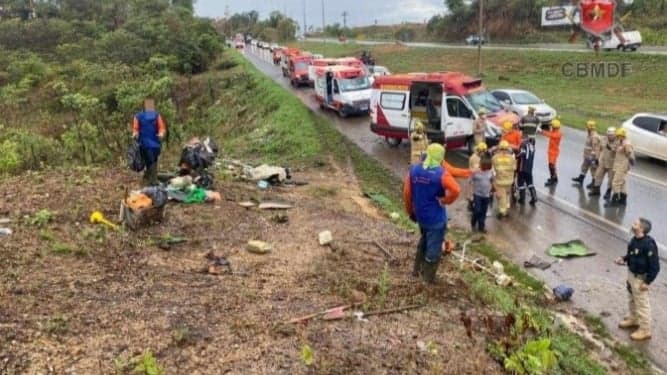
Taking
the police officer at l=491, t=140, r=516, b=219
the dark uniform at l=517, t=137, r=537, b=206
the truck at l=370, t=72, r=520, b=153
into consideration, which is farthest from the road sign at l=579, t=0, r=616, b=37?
the police officer at l=491, t=140, r=516, b=219

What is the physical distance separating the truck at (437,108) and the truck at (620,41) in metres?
28.7

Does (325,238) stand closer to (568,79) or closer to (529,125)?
(529,125)

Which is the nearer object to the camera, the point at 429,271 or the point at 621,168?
the point at 429,271

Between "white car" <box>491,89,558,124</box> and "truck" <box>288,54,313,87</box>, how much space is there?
16.2 metres

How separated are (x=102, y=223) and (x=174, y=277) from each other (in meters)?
2.40

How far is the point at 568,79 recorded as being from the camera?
122 ft

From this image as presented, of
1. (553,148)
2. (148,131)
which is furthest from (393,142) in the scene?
(148,131)

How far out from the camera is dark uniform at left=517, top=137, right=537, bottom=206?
503 inches

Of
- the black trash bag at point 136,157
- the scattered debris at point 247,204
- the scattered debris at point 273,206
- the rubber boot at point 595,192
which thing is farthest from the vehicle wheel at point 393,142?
the black trash bag at point 136,157

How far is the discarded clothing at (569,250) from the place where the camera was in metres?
10.1

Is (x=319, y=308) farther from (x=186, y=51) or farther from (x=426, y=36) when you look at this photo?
(x=426, y=36)

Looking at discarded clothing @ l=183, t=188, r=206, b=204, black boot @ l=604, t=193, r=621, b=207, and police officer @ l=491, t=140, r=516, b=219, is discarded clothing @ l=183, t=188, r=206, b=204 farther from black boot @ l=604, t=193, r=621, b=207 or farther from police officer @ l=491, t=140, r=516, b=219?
black boot @ l=604, t=193, r=621, b=207

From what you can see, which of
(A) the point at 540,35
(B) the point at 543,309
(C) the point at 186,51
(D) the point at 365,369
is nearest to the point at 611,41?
(A) the point at 540,35

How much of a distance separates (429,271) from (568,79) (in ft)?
109
